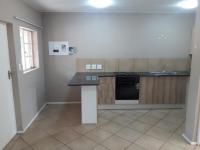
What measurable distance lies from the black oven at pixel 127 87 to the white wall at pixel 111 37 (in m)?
0.71

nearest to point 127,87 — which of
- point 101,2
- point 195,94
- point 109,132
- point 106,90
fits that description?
point 106,90

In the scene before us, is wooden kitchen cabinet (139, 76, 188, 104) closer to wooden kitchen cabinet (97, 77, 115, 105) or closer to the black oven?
the black oven

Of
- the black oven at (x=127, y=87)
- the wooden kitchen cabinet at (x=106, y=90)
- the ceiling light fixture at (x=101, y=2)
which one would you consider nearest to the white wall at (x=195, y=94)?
the black oven at (x=127, y=87)

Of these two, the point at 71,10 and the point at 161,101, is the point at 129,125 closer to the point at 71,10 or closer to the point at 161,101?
the point at 161,101

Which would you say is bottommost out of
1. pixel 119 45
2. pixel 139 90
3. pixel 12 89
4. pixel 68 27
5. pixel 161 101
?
pixel 161 101

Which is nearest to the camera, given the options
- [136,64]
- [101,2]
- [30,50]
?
[101,2]

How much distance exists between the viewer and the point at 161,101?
4.00 meters

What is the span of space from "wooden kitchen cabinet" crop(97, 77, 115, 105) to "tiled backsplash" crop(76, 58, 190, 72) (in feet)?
1.60

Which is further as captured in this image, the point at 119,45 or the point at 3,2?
the point at 119,45

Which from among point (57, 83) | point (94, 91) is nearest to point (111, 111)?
point (94, 91)

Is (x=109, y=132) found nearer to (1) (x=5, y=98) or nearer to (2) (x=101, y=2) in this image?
(1) (x=5, y=98)

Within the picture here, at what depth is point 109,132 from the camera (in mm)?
2930

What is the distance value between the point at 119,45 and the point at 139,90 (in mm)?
1254

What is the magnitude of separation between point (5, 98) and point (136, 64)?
305cm
